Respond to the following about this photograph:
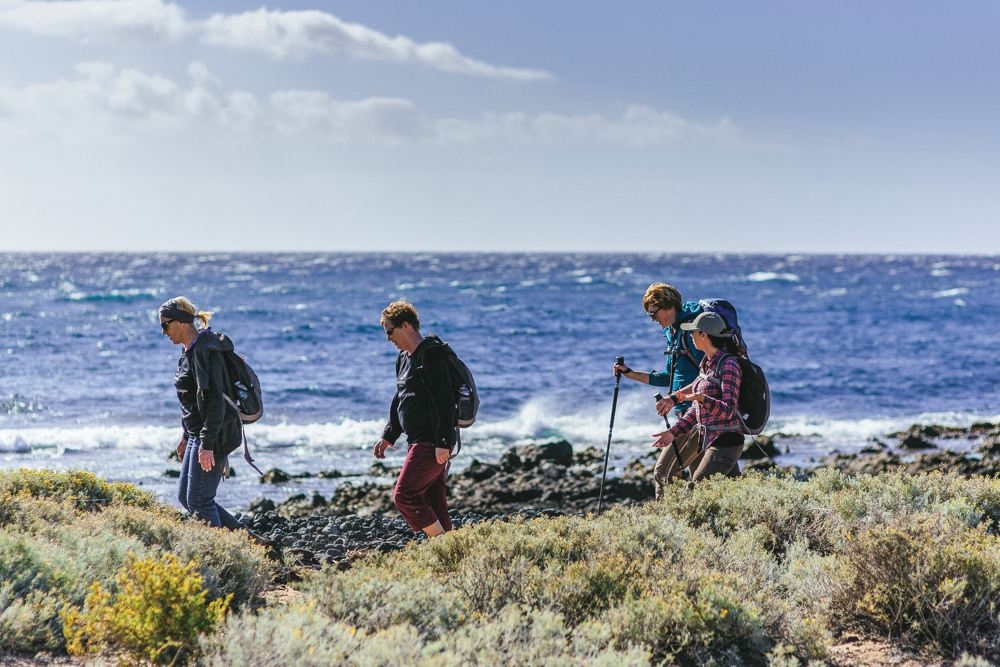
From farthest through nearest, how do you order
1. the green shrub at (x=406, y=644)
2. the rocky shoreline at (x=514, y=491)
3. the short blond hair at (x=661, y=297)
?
1. the rocky shoreline at (x=514, y=491)
2. the short blond hair at (x=661, y=297)
3. the green shrub at (x=406, y=644)

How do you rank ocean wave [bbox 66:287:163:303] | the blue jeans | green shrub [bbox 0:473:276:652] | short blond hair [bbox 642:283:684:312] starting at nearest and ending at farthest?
1. green shrub [bbox 0:473:276:652]
2. the blue jeans
3. short blond hair [bbox 642:283:684:312]
4. ocean wave [bbox 66:287:163:303]

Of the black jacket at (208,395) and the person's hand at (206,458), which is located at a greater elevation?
the black jacket at (208,395)

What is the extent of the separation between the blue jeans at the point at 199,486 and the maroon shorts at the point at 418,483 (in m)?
1.26

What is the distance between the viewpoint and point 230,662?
12.2 feet

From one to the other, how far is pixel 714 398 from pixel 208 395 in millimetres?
3493

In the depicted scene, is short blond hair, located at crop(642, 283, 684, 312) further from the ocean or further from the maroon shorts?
the ocean

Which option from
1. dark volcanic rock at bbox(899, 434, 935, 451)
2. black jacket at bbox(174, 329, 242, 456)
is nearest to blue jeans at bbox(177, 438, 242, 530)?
black jacket at bbox(174, 329, 242, 456)

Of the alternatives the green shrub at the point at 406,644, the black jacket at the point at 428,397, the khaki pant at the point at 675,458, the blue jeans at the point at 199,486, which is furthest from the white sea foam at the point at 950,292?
the green shrub at the point at 406,644

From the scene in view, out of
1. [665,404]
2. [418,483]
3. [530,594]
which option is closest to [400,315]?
[418,483]

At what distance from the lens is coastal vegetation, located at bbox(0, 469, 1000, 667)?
158 inches

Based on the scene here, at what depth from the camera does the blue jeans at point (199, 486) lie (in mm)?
6445

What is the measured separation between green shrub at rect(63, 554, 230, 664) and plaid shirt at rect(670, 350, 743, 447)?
11.9ft

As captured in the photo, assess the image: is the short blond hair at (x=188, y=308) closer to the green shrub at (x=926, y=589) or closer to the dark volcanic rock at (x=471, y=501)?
the dark volcanic rock at (x=471, y=501)

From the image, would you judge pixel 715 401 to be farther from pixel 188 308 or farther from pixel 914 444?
pixel 914 444
